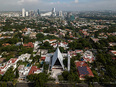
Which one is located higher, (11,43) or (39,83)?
(11,43)

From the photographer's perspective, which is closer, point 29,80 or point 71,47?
point 29,80

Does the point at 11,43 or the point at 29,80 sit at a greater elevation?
the point at 11,43

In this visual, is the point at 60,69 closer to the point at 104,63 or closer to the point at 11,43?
the point at 104,63

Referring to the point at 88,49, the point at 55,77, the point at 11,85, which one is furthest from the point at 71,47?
the point at 11,85

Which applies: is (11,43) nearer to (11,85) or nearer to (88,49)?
(11,85)

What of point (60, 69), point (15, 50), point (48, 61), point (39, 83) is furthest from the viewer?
point (15, 50)

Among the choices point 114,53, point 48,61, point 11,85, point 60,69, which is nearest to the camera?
point 11,85

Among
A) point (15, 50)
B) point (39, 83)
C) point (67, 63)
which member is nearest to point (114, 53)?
point (67, 63)

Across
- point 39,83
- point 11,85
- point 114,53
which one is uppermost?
point 114,53

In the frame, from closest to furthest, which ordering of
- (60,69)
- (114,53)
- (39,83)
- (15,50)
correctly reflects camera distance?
1. (39,83)
2. (60,69)
3. (114,53)
4. (15,50)
